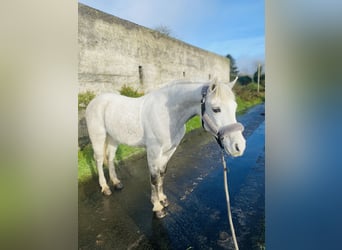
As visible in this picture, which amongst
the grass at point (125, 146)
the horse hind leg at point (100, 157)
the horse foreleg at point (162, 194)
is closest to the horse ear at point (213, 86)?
the grass at point (125, 146)

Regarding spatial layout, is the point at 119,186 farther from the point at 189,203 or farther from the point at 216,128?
the point at 216,128

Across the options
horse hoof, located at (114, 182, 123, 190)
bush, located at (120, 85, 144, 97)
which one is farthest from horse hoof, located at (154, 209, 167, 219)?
bush, located at (120, 85, 144, 97)

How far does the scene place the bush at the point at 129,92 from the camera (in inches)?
53.7

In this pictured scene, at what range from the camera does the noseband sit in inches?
44.4

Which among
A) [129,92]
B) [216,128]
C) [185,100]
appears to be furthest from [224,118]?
[129,92]

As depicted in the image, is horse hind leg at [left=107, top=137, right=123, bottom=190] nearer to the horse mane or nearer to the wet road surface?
the wet road surface

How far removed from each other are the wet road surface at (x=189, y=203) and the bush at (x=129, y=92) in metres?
0.29

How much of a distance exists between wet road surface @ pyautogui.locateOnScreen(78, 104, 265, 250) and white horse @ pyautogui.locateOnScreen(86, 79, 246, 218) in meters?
0.04

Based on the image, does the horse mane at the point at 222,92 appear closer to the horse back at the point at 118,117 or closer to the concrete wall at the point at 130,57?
the concrete wall at the point at 130,57

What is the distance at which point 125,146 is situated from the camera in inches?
56.0

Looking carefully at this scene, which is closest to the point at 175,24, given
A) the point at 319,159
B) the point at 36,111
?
the point at 36,111

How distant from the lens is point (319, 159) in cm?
111

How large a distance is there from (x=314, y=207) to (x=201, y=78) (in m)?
0.66

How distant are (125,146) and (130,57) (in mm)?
405
